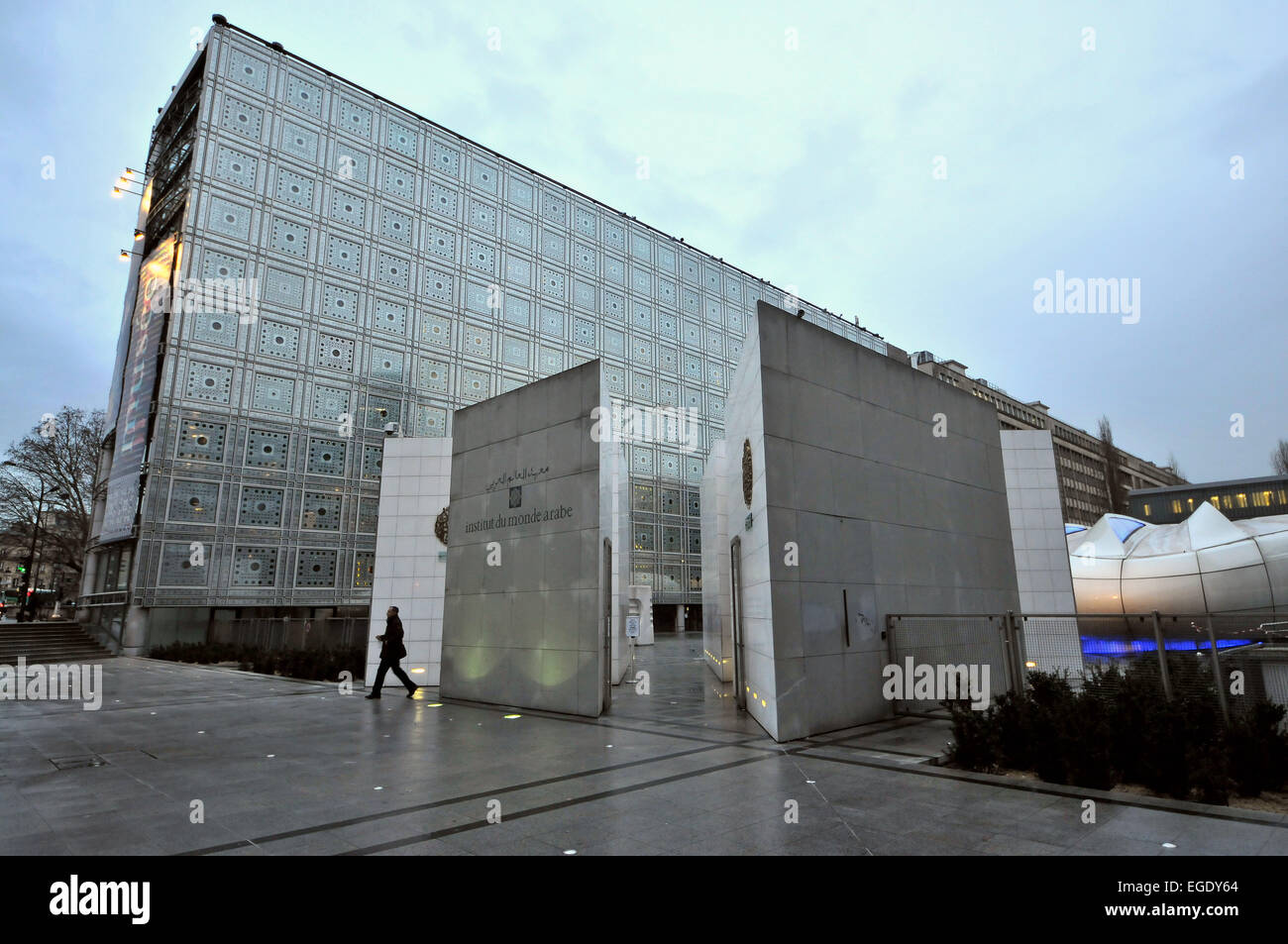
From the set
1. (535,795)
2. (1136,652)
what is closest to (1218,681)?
(1136,652)

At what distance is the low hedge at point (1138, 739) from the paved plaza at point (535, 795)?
56cm

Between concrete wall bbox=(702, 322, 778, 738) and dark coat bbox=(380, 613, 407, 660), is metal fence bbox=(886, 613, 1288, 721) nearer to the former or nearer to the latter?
concrete wall bbox=(702, 322, 778, 738)

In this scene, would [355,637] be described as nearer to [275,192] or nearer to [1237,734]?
[1237,734]

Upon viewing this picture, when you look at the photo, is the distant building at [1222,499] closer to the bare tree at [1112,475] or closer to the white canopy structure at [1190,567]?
the bare tree at [1112,475]

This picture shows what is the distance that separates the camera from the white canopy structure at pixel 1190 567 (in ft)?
88.4

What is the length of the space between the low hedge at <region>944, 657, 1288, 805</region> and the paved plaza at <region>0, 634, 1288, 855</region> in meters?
0.56

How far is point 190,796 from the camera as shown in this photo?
22.2ft

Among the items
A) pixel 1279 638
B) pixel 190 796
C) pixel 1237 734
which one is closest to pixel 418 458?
pixel 190 796

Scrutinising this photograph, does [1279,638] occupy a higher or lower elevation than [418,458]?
lower

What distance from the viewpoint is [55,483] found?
139 feet

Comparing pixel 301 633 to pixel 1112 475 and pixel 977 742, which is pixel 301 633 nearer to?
pixel 977 742

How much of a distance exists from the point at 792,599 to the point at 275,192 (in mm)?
39355

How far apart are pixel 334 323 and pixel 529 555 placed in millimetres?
30303
